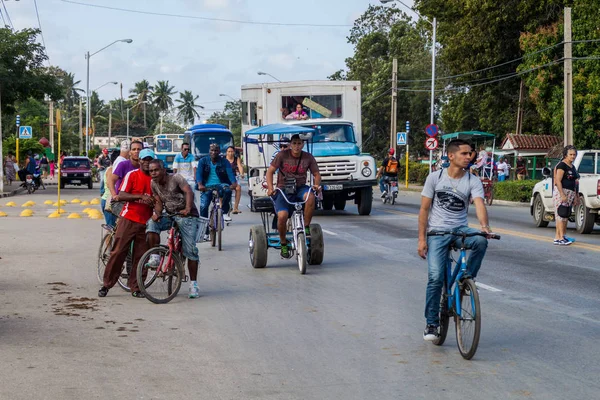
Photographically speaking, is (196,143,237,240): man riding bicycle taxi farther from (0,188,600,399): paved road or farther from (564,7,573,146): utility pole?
(564,7,573,146): utility pole

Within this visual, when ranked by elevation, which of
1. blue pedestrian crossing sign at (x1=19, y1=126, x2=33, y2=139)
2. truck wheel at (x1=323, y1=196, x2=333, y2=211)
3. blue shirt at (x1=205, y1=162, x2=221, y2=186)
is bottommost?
truck wheel at (x1=323, y1=196, x2=333, y2=211)

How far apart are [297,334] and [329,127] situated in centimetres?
1749

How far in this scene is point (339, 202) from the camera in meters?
28.1

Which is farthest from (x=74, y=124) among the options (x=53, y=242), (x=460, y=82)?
(x=53, y=242)

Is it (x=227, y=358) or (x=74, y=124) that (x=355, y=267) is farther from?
(x=74, y=124)

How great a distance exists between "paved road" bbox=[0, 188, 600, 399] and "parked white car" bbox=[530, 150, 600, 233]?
473 centimetres

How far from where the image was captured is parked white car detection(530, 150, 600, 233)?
19.7 metres

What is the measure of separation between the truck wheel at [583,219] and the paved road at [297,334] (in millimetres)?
4916

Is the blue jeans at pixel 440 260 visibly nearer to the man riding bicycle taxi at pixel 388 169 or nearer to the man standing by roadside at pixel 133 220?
the man standing by roadside at pixel 133 220

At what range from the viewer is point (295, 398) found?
251 inches

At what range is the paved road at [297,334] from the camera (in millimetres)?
6738

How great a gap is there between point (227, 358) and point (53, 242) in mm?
11521

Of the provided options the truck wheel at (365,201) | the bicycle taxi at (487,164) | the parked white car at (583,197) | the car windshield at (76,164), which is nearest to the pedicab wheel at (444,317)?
the parked white car at (583,197)

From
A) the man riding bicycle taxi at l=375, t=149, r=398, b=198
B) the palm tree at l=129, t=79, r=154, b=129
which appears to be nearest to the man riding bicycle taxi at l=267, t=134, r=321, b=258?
the man riding bicycle taxi at l=375, t=149, r=398, b=198
